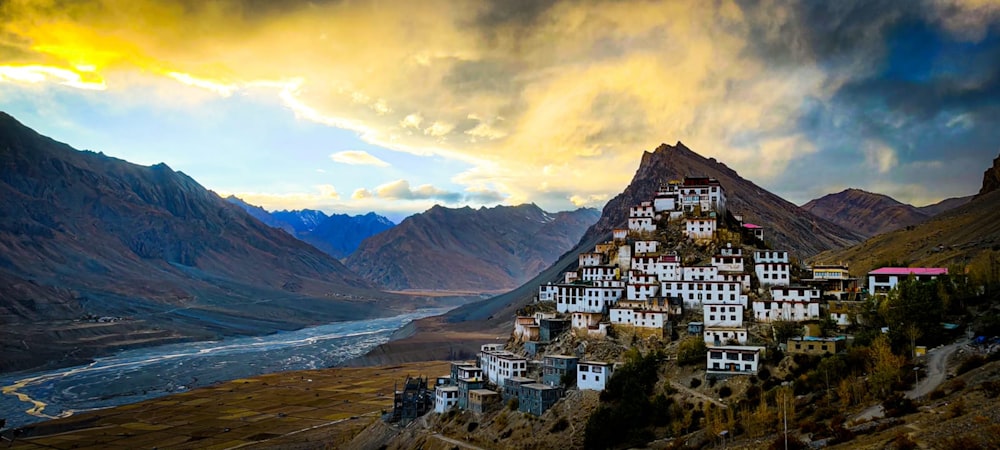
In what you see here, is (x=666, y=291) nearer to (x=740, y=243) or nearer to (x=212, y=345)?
(x=740, y=243)

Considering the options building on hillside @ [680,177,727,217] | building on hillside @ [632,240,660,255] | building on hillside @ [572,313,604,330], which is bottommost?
building on hillside @ [572,313,604,330]

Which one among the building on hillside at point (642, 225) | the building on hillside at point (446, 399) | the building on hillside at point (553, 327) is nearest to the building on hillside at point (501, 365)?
the building on hillside at point (553, 327)

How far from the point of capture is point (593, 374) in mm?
Result: 59938

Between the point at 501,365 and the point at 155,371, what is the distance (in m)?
95.5

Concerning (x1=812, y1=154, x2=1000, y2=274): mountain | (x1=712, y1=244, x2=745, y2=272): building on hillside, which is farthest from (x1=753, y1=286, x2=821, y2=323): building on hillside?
(x1=812, y1=154, x2=1000, y2=274): mountain

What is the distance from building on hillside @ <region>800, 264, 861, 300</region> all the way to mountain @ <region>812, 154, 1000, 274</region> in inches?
1234

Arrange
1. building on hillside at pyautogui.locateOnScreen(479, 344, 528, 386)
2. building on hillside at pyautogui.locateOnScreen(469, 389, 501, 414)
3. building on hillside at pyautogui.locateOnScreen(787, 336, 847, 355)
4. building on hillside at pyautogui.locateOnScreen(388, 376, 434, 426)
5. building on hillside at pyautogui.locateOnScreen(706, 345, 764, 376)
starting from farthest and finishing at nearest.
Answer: building on hillside at pyautogui.locateOnScreen(388, 376, 434, 426) < building on hillside at pyautogui.locateOnScreen(479, 344, 528, 386) < building on hillside at pyautogui.locateOnScreen(469, 389, 501, 414) < building on hillside at pyautogui.locateOnScreen(706, 345, 764, 376) < building on hillside at pyautogui.locateOnScreen(787, 336, 847, 355)

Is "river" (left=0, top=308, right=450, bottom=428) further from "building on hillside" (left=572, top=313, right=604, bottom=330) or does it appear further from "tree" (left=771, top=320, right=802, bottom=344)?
"tree" (left=771, top=320, right=802, bottom=344)

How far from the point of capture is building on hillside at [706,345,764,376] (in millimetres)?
54750

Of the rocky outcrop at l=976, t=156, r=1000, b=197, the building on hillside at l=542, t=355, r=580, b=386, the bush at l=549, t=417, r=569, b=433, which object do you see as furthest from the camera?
the rocky outcrop at l=976, t=156, r=1000, b=197

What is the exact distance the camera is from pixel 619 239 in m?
81.2

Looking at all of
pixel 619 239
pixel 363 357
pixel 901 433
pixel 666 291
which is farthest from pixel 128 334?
pixel 901 433

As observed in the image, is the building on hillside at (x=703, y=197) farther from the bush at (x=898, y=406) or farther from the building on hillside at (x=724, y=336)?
the bush at (x=898, y=406)

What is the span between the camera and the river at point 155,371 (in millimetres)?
109000
